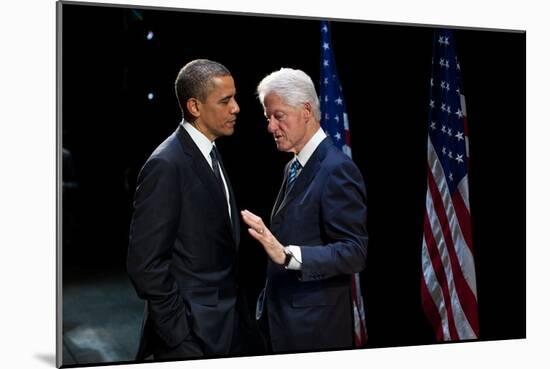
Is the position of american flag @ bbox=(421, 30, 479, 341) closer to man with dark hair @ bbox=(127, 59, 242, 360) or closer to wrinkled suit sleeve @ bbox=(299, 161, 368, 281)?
wrinkled suit sleeve @ bbox=(299, 161, 368, 281)

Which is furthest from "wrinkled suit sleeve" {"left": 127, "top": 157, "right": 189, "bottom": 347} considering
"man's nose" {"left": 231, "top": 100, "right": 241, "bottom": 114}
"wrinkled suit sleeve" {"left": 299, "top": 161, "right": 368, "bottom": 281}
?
"wrinkled suit sleeve" {"left": 299, "top": 161, "right": 368, "bottom": 281}

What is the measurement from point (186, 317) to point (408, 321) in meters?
1.57

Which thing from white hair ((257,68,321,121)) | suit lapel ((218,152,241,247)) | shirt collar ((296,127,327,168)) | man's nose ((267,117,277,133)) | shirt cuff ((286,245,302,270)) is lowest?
shirt cuff ((286,245,302,270))

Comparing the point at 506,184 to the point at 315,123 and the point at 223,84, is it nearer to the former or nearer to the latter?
the point at 315,123

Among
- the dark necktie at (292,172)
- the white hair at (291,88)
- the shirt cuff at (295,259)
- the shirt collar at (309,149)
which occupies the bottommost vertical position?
the shirt cuff at (295,259)

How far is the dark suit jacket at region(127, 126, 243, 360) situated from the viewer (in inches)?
203

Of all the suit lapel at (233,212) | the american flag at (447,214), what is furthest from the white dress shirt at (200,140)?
the american flag at (447,214)

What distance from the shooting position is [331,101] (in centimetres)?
574

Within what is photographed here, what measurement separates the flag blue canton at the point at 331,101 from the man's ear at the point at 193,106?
82 centimetres

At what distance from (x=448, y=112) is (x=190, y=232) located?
6.55 ft

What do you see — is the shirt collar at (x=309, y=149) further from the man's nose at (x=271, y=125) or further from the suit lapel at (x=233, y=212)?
the suit lapel at (x=233, y=212)

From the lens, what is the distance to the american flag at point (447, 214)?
605cm

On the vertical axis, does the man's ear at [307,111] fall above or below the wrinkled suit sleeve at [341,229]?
above

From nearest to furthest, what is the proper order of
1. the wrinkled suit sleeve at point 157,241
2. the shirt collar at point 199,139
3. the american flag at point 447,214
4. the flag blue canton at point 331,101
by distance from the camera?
A: the wrinkled suit sleeve at point 157,241 < the shirt collar at point 199,139 < the flag blue canton at point 331,101 < the american flag at point 447,214
